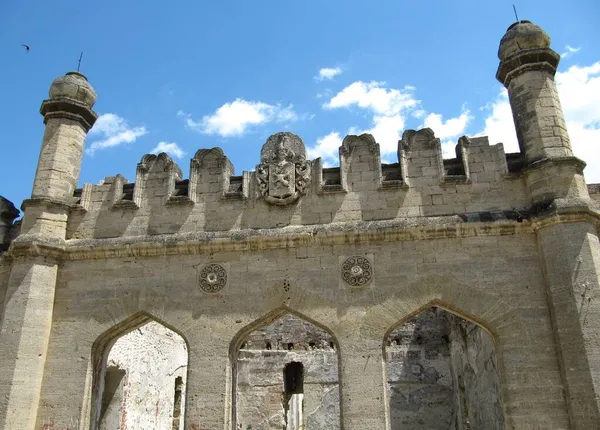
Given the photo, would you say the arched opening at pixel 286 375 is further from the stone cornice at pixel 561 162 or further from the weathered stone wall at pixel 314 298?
the stone cornice at pixel 561 162

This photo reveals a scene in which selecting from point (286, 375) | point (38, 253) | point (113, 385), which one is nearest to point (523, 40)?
point (38, 253)

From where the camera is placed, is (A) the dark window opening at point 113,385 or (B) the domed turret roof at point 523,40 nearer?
(B) the domed turret roof at point 523,40

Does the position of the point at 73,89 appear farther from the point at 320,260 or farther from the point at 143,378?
the point at 143,378

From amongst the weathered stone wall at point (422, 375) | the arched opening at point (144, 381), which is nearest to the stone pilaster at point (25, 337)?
the arched opening at point (144, 381)

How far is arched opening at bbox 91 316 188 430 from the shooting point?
12.5 m

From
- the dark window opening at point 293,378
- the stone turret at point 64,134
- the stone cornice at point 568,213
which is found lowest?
the dark window opening at point 293,378

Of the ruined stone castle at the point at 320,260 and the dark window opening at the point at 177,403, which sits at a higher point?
the ruined stone castle at the point at 320,260

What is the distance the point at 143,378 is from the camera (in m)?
13.8

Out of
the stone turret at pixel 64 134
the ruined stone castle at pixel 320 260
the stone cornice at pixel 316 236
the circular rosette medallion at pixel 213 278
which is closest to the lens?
the ruined stone castle at pixel 320 260

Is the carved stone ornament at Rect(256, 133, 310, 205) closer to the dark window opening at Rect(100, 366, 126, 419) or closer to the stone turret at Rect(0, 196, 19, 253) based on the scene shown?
the stone turret at Rect(0, 196, 19, 253)

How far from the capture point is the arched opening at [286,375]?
16938 millimetres

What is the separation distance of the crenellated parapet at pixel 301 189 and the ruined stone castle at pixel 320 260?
30 mm

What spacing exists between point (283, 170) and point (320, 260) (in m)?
1.71

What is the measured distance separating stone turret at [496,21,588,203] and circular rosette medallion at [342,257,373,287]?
2710 millimetres
